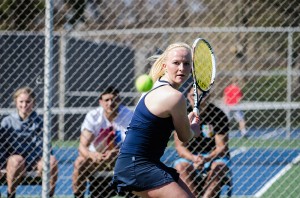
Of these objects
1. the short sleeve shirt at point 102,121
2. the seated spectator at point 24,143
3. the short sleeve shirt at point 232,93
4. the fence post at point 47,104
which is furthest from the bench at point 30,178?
the short sleeve shirt at point 232,93

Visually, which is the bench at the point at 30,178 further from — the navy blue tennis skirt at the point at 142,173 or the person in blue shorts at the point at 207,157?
the navy blue tennis skirt at the point at 142,173

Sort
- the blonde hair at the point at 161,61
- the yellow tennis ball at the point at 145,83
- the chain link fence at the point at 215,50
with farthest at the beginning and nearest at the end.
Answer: the chain link fence at the point at 215,50, the yellow tennis ball at the point at 145,83, the blonde hair at the point at 161,61

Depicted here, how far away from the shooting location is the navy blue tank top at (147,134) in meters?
4.15

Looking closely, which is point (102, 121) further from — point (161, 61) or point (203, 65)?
point (161, 61)

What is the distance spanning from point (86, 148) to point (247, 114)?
7.00 m

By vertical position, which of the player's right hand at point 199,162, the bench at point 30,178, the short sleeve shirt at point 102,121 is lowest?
the player's right hand at point 199,162

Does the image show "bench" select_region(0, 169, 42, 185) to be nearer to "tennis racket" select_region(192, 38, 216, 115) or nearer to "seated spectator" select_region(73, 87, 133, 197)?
"seated spectator" select_region(73, 87, 133, 197)

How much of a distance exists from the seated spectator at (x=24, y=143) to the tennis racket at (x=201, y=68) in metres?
2.32

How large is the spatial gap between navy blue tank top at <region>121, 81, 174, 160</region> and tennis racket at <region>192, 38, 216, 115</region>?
0.45 m

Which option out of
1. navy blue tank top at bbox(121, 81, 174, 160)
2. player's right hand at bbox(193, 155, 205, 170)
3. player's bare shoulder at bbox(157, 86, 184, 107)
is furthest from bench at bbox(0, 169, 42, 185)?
player's bare shoulder at bbox(157, 86, 184, 107)

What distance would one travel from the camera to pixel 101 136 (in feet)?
22.1

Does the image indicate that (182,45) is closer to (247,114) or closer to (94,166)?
(94,166)

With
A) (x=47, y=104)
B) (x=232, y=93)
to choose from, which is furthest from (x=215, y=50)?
(x=47, y=104)

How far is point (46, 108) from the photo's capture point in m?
6.00
